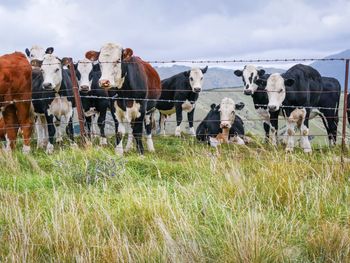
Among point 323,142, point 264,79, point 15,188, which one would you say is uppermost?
point 264,79

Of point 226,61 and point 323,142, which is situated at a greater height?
point 226,61

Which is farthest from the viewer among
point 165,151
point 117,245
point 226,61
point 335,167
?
point 165,151

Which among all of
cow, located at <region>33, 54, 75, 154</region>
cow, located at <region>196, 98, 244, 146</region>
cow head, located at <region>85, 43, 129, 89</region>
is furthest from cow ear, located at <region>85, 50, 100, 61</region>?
cow, located at <region>196, 98, 244, 146</region>

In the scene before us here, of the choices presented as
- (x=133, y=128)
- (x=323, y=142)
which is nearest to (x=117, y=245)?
(x=133, y=128)

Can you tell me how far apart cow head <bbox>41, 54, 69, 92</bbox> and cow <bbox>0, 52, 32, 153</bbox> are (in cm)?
37

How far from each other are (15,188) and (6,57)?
5114mm

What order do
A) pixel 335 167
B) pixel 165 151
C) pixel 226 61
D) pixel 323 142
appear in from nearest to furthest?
pixel 335 167 → pixel 226 61 → pixel 165 151 → pixel 323 142

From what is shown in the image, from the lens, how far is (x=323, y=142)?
499 inches

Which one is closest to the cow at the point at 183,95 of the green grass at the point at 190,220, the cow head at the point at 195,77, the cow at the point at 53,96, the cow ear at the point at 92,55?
the cow head at the point at 195,77

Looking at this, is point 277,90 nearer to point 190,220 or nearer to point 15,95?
point 15,95

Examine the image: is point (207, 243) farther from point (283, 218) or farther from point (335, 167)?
point (335, 167)

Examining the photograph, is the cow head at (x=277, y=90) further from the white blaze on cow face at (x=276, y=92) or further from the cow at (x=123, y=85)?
the cow at (x=123, y=85)

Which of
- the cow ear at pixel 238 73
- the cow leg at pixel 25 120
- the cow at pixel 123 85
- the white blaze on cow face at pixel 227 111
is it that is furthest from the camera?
the cow ear at pixel 238 73

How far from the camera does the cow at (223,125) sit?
1304 centimetres
